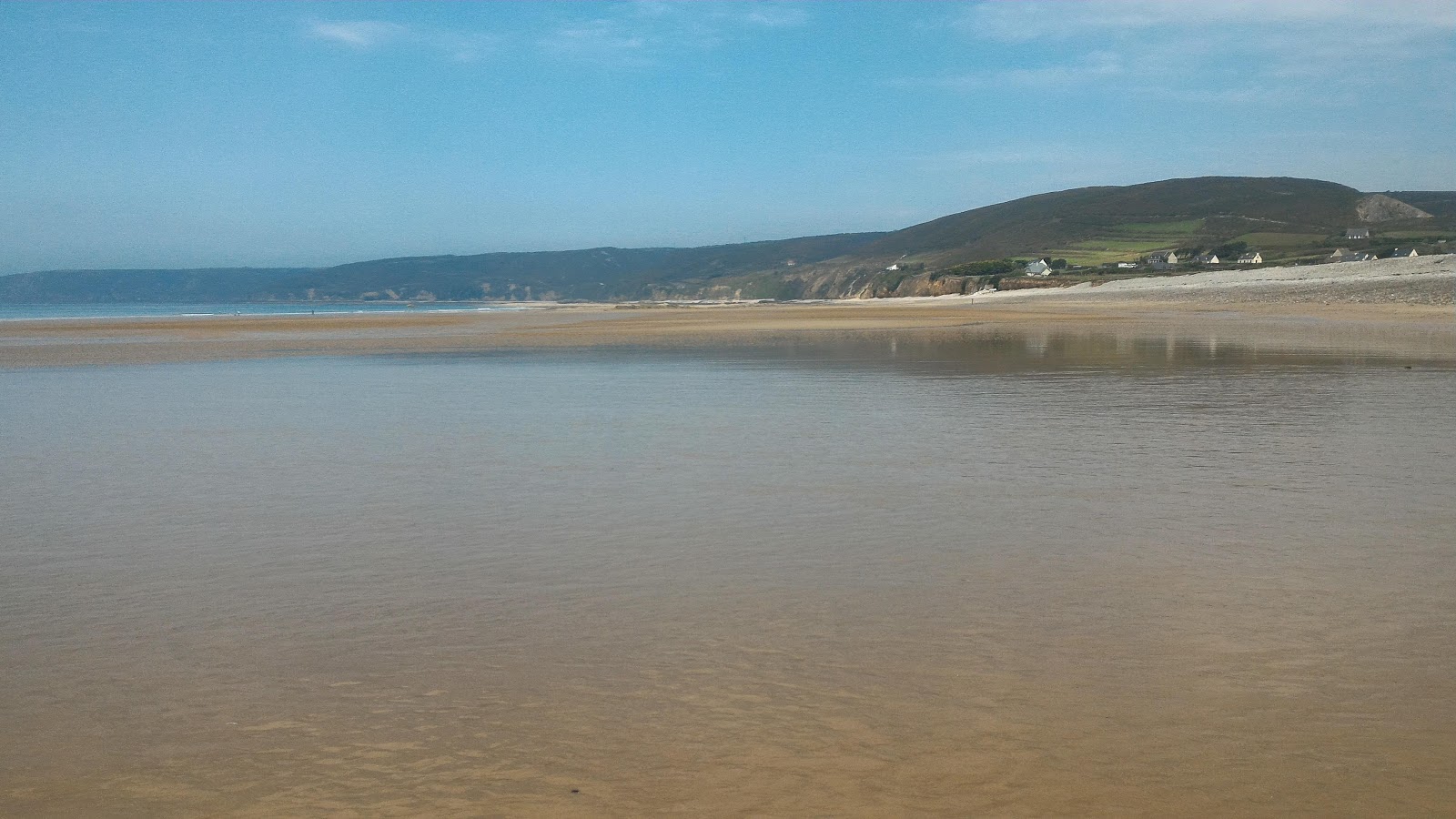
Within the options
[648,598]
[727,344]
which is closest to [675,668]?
[648,598]

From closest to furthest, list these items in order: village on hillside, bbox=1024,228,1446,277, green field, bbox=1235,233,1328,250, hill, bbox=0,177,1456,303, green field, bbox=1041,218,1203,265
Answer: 1. village on hillside, bbox=1024,228,1446,277
2. green field, bbox=1235,233,1328,250
3. hill, bbox=0,177,1456,303
4. green field, bbox=1041,218,1203,265

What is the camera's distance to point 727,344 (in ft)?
98.6

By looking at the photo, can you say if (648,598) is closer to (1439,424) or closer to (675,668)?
(675,668)

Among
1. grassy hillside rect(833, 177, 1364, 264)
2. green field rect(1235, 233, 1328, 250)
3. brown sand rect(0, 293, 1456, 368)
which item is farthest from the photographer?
grassy hillside rect(833, 177, 1364, 264)

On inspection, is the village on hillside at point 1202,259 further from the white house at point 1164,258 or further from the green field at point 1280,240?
the green field at point 1280,240

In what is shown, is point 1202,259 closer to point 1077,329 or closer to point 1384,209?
point 1384,209

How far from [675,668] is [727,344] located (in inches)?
989

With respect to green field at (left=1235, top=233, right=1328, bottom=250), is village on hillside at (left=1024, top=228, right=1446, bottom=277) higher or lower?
lower

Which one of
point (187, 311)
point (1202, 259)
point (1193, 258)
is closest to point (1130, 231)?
point (1193, 258)

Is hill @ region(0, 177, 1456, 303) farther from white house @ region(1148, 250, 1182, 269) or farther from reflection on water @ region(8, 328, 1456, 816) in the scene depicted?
reflection on water @ region(8, 328, 1456, 816)

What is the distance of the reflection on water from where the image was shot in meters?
4.03

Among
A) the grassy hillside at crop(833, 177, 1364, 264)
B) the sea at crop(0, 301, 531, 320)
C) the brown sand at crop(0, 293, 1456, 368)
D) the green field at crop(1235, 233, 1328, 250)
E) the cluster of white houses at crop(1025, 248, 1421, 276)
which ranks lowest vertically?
the brown sand at crop(0, 293, 1456, 368)

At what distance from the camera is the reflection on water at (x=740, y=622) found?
403cm

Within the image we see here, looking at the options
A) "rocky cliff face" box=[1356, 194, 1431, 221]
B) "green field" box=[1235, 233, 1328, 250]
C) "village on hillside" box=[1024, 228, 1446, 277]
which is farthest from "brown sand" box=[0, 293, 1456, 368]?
"rocky cliff face" box=[1356, 194, 1431, 221]
